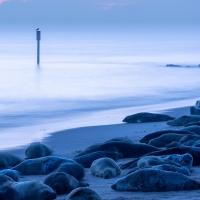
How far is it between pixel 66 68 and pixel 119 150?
2868 cm

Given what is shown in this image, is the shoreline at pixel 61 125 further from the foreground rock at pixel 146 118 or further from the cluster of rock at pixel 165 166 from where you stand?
the cluster of rock at pixel 165 166

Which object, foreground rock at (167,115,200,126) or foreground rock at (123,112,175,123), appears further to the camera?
foreground rock at (123,112,175,123)

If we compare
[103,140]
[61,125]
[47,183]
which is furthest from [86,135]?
[47,183]

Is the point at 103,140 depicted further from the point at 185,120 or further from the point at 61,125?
the point at 61,125

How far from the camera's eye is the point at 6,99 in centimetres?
2030

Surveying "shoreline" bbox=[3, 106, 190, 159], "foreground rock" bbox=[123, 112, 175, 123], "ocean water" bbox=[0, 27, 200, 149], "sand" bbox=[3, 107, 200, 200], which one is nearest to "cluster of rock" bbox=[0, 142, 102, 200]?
"sand" bbox=[3, 107, 200, 200]

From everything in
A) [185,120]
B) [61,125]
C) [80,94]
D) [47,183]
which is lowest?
[47,183]

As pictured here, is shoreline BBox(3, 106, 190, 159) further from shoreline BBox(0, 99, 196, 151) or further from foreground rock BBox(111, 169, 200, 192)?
foreground rock BBox(111, 169, 200, 192)

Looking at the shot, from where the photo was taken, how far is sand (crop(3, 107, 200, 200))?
5.06 meters

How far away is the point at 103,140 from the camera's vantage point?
1054 cm

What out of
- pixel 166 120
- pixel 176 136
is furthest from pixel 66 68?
pixel 176 136

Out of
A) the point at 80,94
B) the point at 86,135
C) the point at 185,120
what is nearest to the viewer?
the point at 86,135

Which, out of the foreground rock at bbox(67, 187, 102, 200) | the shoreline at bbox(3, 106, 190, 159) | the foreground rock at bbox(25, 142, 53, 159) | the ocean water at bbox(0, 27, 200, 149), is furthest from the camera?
the ocean water at bbox(0, 27, 200, 149)

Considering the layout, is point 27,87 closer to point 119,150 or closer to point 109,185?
point 119,150
